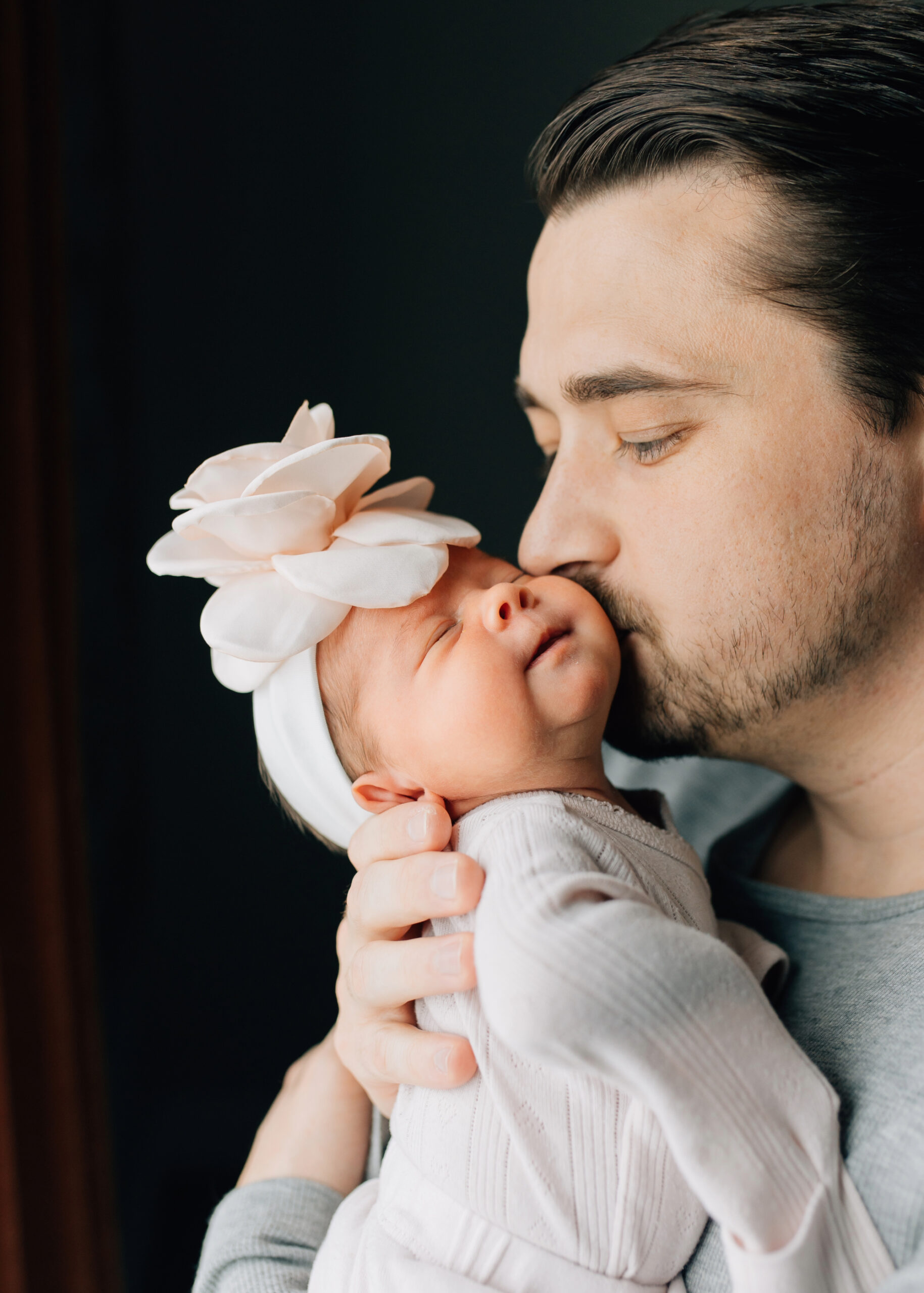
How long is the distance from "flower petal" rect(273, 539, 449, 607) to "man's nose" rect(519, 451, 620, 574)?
22 centimetres

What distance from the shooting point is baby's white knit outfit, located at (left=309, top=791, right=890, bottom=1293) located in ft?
2.57

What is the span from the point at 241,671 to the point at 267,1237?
660 mm

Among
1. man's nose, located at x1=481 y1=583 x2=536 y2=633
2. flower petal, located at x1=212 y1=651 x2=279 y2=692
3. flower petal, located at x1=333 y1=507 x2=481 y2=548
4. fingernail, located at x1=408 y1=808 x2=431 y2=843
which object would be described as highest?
flower petal, located at x1=333 y1=507 x2=481 y2=548

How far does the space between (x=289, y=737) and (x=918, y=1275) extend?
783mm

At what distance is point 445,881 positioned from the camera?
926 millimetres

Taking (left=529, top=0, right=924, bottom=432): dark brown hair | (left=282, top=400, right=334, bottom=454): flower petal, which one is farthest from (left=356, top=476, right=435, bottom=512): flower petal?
(left=529, top=0, right=924, bottom=432): dark brown hair

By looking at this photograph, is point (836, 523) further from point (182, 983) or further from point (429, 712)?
point (182, 983)

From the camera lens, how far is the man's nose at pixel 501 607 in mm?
1060

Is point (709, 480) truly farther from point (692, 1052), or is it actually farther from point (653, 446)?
point (692, 1052)

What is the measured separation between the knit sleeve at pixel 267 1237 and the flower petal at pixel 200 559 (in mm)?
756

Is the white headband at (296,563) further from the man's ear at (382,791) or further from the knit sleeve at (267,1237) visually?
the knit sleeve at (267,1237)

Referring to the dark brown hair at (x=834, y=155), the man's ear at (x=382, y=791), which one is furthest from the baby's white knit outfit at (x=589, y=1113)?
the dark brown hair at (x=834, y=155)

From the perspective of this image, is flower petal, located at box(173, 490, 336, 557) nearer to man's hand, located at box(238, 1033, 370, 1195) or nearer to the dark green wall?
man's hand, located at box(238, 1033, 370, 1195)

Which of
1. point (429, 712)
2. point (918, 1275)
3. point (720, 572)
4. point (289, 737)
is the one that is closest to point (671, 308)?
point (720, 572)
